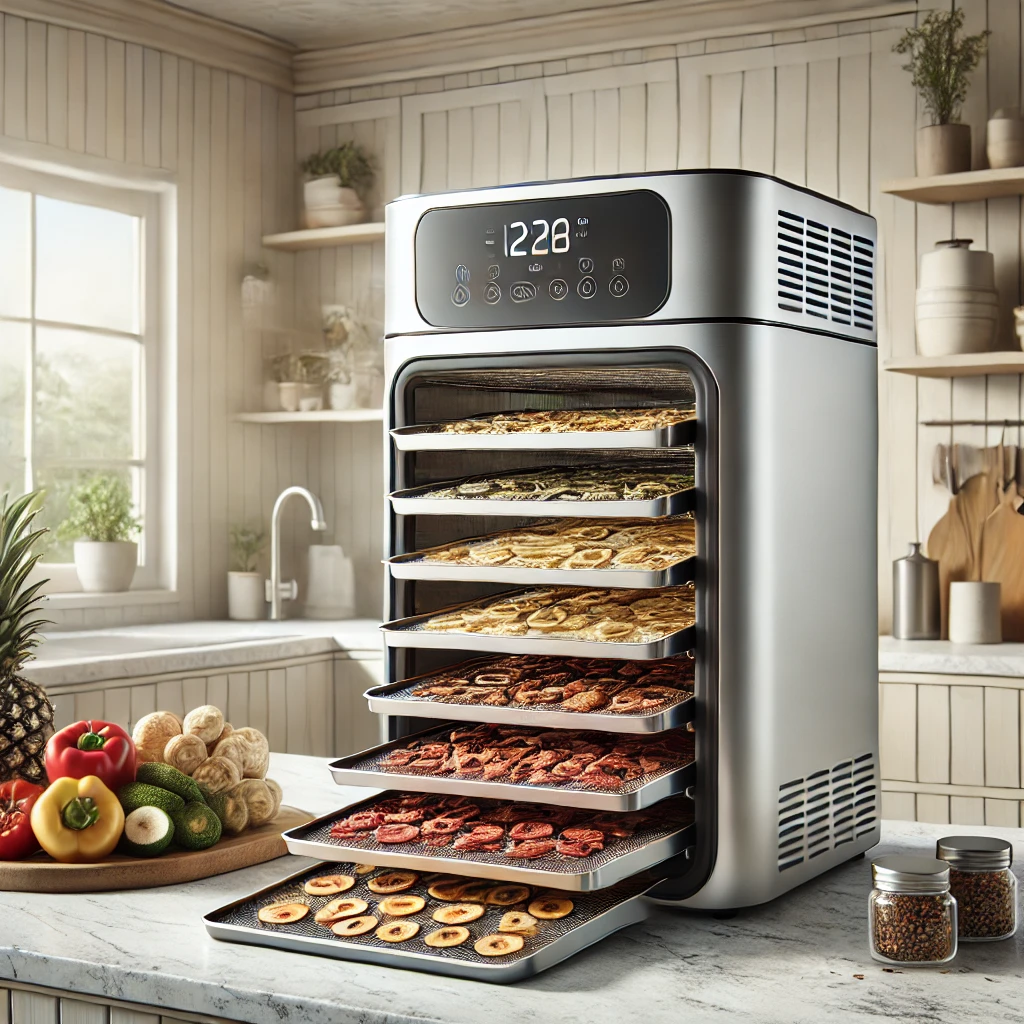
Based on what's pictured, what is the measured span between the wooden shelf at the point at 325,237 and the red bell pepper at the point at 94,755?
308 cm

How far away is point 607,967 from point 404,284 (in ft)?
2.33

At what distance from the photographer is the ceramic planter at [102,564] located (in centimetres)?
395

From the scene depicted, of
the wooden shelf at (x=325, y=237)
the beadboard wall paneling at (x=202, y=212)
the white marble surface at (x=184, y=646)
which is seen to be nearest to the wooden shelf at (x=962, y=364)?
the white marble surface at (x=184, y=646)

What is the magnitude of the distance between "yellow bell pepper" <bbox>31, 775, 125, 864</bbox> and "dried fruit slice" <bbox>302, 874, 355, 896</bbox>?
0.86ft

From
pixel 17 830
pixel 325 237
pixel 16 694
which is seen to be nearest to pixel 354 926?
pixel 17 830

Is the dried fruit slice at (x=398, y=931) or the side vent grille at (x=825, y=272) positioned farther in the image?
the side vent grille at (x=825, y=272)

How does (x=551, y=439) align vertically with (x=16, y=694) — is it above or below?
above

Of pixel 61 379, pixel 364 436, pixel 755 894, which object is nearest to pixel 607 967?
pixel 755 894

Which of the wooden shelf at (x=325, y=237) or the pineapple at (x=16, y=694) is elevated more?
the wooden shelf at (x=325, y=237)

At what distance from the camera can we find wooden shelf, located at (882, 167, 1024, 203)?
3.50 m

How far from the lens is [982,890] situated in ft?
3.77

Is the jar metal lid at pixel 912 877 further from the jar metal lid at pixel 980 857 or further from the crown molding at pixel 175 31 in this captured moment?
the crown molding at pixel 175 31

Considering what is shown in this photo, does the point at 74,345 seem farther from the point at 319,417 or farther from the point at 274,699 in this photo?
the point at 274,699

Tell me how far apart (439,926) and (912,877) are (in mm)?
393
